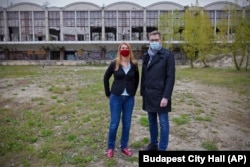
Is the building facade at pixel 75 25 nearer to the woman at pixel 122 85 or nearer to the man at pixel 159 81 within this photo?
the woman at pixel 122 85

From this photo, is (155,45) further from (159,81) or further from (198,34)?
(198,34)

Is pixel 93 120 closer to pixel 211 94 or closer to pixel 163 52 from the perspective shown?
pixel 163 52

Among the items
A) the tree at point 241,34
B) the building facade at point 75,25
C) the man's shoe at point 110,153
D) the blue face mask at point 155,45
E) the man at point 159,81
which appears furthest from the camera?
the building facade at point 75,25

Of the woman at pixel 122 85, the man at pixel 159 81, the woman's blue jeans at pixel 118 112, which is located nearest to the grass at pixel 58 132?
the woman's blue jeans at pixel 118 112

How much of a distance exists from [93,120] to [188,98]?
680 cm

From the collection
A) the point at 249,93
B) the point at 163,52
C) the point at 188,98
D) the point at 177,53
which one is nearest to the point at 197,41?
the point at 177,53

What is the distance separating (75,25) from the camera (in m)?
69.8

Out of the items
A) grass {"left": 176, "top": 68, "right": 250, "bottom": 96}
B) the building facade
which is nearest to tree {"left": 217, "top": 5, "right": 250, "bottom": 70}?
grass {"left": 176, "top": 68, "right": 250, "bottom": 96}
